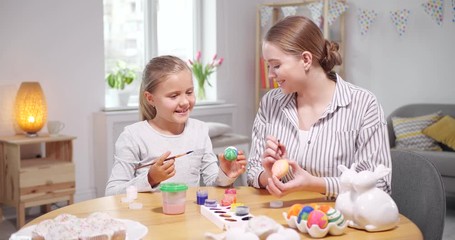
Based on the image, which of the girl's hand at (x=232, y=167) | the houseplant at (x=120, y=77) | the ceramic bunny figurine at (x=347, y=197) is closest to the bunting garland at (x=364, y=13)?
the houseplant at (x=120, y=77)

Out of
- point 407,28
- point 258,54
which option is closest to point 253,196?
point 407,28

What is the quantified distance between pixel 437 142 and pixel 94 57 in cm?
270

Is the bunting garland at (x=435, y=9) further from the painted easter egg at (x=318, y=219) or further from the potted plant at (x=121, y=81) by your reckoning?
the painted easter egg at (x=318, y=219)

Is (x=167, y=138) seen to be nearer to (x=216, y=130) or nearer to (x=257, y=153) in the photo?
(x=257, y=153)

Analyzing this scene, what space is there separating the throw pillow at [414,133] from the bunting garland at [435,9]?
2.54 feet

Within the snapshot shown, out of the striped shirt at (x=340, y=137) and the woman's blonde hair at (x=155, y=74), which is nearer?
the striped shirt at (x=340, y=137)

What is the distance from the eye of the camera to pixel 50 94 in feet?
14.2

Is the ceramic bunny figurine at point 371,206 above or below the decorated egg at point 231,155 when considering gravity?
below

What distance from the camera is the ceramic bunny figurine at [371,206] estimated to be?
1364 millimetres

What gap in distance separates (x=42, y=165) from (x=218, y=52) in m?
2.19

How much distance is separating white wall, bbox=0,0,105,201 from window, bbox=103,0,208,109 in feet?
0.99

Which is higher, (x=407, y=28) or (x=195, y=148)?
(x=407, y=28)

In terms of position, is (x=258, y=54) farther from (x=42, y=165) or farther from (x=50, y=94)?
(x=42, y=165)

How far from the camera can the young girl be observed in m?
1.93
